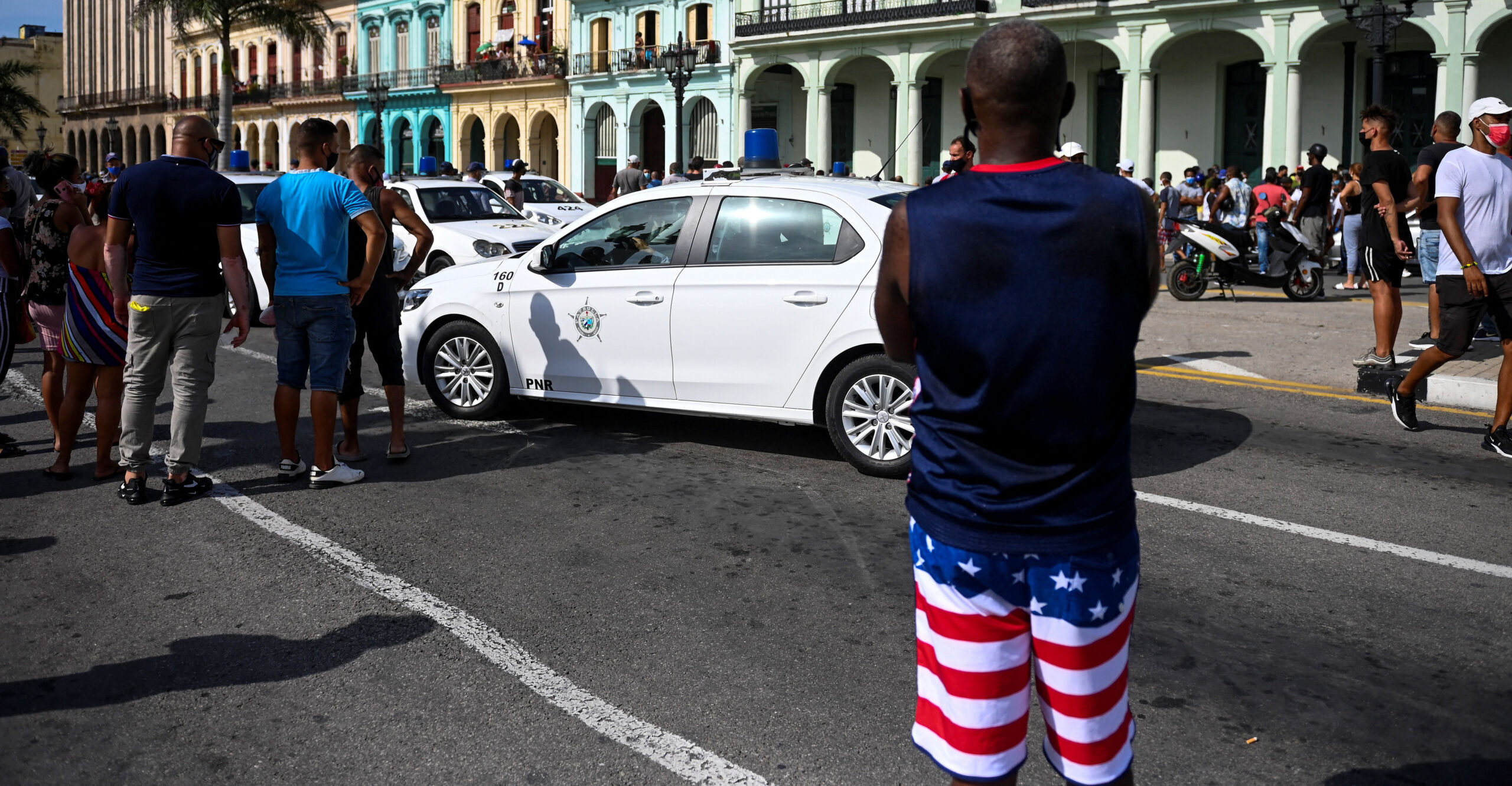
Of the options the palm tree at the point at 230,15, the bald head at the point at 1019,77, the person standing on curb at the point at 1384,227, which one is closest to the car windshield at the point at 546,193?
the person standing on curb at the point at 1384,227

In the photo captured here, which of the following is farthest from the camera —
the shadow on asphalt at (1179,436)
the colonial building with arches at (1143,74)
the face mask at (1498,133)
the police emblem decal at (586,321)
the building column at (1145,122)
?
the building column at (1145,122)

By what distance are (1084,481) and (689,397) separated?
5.29 metres

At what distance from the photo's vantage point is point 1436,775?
3.51 m

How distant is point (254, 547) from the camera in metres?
5.73

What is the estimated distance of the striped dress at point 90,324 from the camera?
278 inches

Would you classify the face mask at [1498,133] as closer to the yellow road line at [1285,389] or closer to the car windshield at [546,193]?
the yellow road line at [1285,389]

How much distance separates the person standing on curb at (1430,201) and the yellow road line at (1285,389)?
1.59 ft

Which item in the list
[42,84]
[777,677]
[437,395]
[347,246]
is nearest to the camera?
[777,677]

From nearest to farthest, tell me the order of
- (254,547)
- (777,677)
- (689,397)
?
(777,677) → (254,547) → (689,397)

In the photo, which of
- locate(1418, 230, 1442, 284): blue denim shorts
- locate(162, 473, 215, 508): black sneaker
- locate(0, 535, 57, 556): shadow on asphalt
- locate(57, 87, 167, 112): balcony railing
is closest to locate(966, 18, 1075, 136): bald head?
locate(0, 535, 57, 556): shadow on asphalt

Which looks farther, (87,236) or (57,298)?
(57,298)

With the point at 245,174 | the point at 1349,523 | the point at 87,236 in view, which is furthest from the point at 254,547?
the point at 245,174

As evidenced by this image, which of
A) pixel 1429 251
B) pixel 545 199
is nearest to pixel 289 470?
pixel 1429 251

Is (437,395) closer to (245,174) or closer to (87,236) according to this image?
(87,236)
